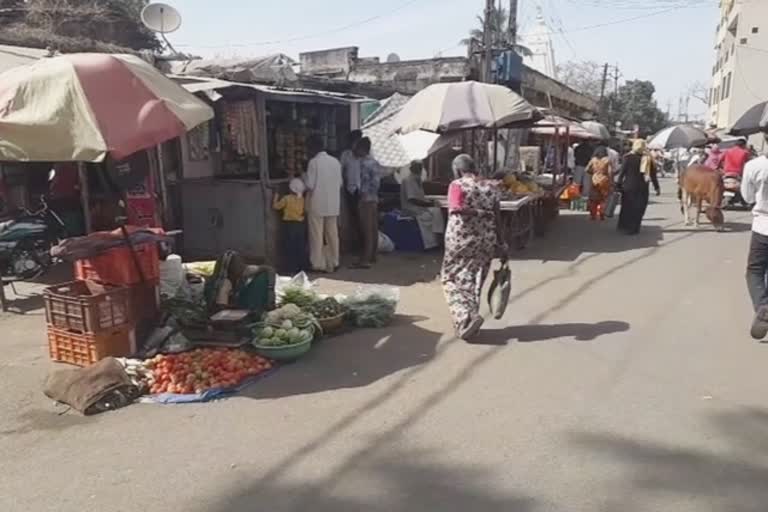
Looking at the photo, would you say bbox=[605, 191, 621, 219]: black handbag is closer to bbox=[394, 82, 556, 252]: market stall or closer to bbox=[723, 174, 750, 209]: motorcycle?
bbox=[723, 174, 750, 209]: motorcycle

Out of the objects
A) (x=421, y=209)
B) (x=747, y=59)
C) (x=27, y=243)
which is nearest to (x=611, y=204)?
(x=421, y=209)

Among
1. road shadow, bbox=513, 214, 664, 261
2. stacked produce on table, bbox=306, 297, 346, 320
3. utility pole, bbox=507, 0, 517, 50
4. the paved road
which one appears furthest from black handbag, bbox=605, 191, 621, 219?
stacked produce on table, bbox=306, 297, 346, 320

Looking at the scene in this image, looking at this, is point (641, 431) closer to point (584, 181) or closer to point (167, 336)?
point (167, 336)

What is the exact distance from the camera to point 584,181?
61.6 ft

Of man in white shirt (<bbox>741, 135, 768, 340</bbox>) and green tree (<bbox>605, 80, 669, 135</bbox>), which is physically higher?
green tree (<bbox>605, 80, 669, 135</bbox>)

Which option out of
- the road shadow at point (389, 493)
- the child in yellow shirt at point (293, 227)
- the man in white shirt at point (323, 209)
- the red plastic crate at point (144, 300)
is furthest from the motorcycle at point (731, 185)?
the road shadow at point (389, 493)

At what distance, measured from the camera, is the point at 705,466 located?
3551 mm

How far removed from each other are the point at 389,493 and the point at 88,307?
2.96 metres

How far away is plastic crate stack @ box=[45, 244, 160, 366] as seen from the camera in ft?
16.5

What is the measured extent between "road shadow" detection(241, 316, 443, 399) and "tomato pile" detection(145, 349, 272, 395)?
0.56 ft

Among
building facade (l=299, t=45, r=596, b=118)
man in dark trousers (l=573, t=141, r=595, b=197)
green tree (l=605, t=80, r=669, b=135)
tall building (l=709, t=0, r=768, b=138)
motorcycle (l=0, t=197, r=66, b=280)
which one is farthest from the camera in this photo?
green tree (l=605, t=80, r=669, b=135)

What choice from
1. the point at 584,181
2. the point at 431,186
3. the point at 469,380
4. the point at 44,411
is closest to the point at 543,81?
the point at 584,181

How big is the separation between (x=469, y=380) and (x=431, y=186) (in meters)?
7.77

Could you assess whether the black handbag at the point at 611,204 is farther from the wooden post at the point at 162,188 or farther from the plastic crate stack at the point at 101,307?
the plastic crate stack at the point at 101,307
